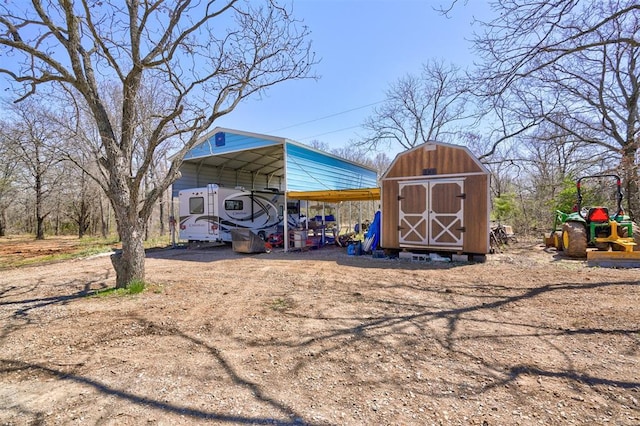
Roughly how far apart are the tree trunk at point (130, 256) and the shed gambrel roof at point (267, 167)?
6436 millimetres

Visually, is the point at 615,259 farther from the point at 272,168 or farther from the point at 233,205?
the point at 272,168

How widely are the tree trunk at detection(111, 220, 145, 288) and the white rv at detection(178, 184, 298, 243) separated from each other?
716 cm

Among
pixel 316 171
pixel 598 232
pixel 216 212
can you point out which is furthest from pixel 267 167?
pixel 598 232

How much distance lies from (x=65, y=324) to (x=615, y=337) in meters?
6.70

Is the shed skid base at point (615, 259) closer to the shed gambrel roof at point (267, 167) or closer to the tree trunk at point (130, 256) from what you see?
the shed gambrel roof at point (267, 167)

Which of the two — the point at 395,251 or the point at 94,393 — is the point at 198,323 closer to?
the point at 94,393

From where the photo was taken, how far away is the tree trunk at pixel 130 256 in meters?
5.74

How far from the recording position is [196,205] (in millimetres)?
13352

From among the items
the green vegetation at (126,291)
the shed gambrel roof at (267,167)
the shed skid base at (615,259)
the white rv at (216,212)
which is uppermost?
the shed gambrel roof at (267,167)

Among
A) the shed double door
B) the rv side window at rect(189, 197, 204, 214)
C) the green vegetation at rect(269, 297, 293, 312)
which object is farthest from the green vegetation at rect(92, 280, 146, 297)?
the rv side window at rect(189, 197, 204, 214)

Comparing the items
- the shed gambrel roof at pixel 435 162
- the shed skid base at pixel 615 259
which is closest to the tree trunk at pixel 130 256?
the shed gambrel roof at pixel 435 162

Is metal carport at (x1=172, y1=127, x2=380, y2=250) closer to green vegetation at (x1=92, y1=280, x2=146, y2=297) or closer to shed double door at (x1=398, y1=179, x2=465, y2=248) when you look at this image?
shed double door at (x1=398, y1=179, x2=465, y2=248)

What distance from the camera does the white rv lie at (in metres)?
13.1

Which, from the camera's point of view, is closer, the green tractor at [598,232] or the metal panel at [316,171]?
the green tractor at [598,232]
